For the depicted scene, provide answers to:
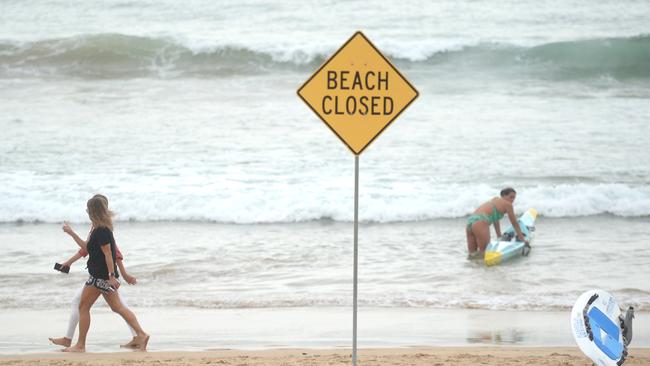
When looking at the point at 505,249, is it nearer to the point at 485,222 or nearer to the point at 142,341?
the point at 485,222

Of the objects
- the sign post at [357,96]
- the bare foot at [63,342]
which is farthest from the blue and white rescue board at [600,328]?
the bare foot at [63,342]

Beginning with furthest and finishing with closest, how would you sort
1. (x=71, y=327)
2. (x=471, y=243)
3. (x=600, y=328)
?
1. (x=471, y=243)
2. (x=71, y=327)
3. (x=600, y=328)

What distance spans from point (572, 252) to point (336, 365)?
250 inches

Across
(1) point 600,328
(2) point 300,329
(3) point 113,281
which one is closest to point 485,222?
(2) point 300,329

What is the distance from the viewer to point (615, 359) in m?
6.60

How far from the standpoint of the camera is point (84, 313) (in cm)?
845

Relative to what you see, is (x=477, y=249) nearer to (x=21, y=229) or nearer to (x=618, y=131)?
(x=21, y=229)

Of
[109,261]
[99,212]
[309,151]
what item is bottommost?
[109,261]

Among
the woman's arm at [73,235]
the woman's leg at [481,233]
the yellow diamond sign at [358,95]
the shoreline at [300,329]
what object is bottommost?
the shoreline at [300,329]

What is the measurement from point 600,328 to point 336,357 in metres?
2.19

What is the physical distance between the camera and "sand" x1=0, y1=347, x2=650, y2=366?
306 inches

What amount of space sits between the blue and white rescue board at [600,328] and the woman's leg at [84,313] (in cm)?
389

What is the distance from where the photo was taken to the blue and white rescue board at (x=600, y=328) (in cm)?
643

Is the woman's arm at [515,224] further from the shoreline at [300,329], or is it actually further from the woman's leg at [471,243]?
the shoreline at [300,329]
